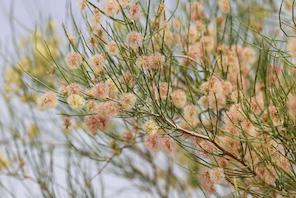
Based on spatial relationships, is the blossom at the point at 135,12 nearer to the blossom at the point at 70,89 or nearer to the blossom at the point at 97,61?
the blossom at the point at 97,61

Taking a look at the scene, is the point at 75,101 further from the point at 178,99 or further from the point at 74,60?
the point at 178,99

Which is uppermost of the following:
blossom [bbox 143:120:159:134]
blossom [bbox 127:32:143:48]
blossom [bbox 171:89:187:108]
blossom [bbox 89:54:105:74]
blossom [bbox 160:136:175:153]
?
blossom [bbox 127:32:143:48]

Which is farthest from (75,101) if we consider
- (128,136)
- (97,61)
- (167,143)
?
(128,136)

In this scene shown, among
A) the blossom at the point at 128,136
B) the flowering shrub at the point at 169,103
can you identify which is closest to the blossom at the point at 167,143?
the flowering shrub at the point at 169,103

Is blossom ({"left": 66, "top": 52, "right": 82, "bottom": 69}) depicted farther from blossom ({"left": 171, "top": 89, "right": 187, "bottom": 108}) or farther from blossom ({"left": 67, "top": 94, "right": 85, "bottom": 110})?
blossom ({"left": 171, "top": 89, "right": 187, "bottom": 108})

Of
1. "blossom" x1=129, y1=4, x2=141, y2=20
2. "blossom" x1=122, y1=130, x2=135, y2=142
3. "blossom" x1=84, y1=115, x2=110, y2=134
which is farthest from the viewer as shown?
"blossom" x1=122, y1=130, x2=135, y2=142

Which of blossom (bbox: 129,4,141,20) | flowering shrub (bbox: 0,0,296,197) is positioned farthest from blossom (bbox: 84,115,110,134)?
blossom (bbox: 129,4,141,20)

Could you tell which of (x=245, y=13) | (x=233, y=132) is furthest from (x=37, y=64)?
(x=233, y=132)
